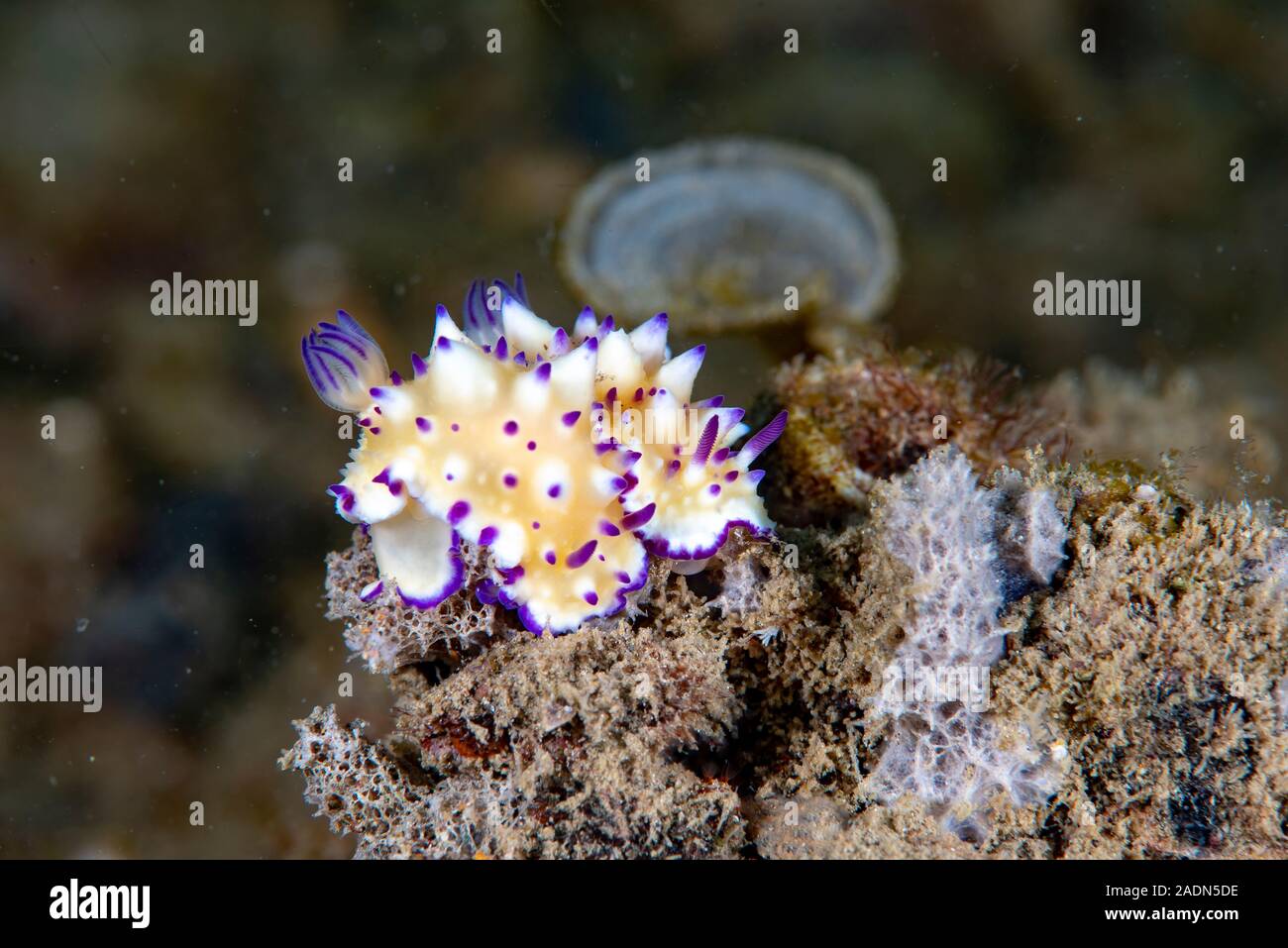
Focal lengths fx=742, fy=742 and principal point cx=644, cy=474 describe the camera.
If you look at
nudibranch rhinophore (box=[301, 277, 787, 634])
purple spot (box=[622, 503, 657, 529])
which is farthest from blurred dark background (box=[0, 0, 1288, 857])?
purple spot (box=[622, 503, 657, 529])

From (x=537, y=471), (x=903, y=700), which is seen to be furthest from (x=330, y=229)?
(x=903, y=700)

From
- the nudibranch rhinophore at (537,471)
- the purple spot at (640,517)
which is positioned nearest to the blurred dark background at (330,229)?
the nudibranch rhinophore at (537,471)

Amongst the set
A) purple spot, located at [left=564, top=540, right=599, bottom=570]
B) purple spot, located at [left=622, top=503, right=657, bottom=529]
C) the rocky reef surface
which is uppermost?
purple spot, located at [left=622, top=503, right=657, bottom=529]

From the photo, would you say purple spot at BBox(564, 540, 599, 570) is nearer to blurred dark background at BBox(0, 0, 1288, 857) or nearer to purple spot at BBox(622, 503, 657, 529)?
purple spot at BBox(622, 503, 657, 529)

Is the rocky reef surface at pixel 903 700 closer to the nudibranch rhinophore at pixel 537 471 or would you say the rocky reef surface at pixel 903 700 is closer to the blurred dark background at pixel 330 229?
the nudibranch rhinophore at pixel 537 471

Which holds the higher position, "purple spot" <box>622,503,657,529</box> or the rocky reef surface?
"purple spot" <box>622,503,657,529</box>

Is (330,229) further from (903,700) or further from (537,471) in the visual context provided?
(903,700)
